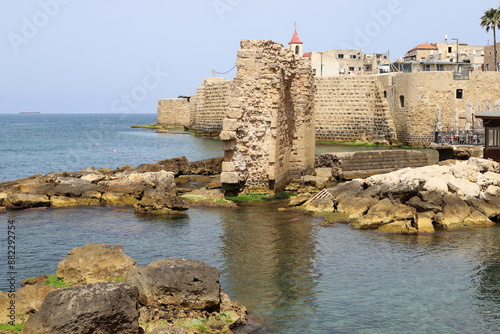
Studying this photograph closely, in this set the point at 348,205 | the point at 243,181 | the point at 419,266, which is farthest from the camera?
the point at 243,181

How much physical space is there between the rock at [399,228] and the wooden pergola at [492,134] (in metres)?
8.77

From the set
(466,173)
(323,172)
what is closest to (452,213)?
(466,173)

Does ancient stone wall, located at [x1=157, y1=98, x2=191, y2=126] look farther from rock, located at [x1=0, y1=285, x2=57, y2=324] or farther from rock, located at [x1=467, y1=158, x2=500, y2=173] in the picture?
rock, located at [x1=0, y1=285, x2=57, y2=324]

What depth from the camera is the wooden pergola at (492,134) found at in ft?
71.9

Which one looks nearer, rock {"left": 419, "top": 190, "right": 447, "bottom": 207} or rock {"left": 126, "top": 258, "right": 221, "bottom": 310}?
rock {"left": 126, "top": 258, "right": 221, "bottom": 310}

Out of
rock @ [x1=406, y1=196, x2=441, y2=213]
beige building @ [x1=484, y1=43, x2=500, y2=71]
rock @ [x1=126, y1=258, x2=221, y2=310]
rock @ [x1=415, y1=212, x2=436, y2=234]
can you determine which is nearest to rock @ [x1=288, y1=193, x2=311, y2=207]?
rock @ [x1=406, y1=196, x2=441, y2=213]

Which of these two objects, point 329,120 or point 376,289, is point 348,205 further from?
point 329,120

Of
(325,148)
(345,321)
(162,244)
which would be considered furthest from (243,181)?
(325,148)

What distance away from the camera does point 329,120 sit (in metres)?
45.0

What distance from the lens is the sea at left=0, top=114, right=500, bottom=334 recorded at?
8.98 m

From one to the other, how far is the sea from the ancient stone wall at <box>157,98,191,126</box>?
52.5m

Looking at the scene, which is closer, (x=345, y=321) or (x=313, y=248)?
(x=345, y=321)

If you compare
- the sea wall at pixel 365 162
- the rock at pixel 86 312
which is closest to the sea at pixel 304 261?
the rock at pixel 86 312

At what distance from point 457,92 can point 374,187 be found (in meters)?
25.4
